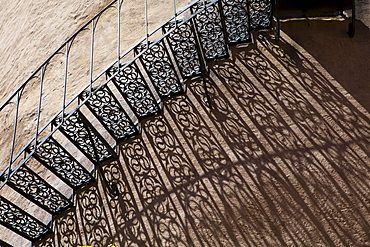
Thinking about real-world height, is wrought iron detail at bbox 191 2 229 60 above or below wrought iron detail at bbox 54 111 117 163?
above

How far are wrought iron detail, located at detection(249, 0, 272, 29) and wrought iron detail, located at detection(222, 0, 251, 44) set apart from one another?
0.46 ft

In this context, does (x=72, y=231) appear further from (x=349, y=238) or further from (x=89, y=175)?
(x=349, y=238)

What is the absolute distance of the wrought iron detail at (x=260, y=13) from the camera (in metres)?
7.47

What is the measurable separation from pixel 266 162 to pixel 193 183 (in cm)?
107

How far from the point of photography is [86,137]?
6.65 m

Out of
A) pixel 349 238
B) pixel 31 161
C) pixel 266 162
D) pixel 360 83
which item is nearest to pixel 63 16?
pixel 31 161

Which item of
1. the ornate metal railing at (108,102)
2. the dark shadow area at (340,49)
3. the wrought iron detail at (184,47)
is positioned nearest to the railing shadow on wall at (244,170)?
the dark shadow area at (340,49)

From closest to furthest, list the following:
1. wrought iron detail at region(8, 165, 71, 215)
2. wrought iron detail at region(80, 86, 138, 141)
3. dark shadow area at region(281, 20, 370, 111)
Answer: wrought iron detail at region(8, 165, 71, 215) < wrought iron detail at region(80, 86, 138, 141) < dark shadow area at region(281, 20, 370, 111)

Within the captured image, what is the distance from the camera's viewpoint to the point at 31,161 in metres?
7.77

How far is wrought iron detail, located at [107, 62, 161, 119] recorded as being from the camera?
21.4 ft

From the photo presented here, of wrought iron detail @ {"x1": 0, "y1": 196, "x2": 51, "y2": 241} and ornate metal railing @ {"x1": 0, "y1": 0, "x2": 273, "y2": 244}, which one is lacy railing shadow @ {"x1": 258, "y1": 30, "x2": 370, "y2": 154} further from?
wrought iron detail @ {"x1": 0, "y1": 196, "x2": 51, "y2": 241}

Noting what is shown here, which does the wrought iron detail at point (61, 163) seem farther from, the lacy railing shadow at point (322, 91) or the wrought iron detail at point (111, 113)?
the lacy railing shadow at point (322, 91)

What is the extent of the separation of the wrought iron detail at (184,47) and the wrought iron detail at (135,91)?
24.2 inches

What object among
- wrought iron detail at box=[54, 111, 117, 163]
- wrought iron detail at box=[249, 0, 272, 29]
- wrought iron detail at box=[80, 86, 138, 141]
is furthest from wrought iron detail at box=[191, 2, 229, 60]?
wrought iron detail at box=[54, 111, 117, 163]
